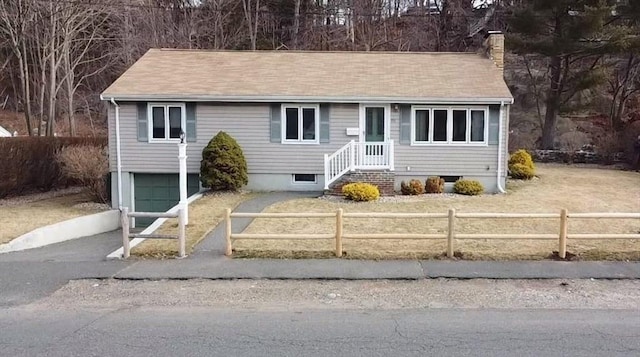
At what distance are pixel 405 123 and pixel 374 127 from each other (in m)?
1.07

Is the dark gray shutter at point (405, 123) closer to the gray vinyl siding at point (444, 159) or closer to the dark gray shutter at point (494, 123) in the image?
the gray vinyl siding at point (444, 159)

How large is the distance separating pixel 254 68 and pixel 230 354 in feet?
54.4

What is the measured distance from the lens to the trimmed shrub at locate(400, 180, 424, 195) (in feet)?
57.1

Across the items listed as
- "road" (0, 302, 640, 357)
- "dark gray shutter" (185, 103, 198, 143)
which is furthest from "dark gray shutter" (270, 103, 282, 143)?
"road" (0, 302, 640, 357)

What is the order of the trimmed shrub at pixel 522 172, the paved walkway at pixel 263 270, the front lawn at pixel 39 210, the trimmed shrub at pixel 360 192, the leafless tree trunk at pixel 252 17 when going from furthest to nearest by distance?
1. the leafless tree trunk at pixel 252 17
2. the trimmed shrub at pixel 522 172
3. the trimmed shrub at pixel 360 192
4. the front lawn at pixel 39 210
5. the paved walkway at pixel 263 270

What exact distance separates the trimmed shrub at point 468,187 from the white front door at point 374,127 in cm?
272

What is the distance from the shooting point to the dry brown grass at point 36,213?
1295cm

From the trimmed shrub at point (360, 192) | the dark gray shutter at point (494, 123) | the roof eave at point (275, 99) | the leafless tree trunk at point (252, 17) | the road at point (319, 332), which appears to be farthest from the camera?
the leafless tree trunk at point (252, 17)

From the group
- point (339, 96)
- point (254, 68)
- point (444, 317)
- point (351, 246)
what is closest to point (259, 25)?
point (254, 68)

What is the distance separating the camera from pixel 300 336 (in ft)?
18.6

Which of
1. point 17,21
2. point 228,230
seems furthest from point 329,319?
point 17,21

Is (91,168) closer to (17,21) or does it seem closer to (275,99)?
(275,99)

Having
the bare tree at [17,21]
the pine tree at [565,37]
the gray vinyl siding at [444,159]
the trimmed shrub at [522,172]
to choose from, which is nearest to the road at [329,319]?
the gray vinyl siding at [444,159]

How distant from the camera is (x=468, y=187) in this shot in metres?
17.3
